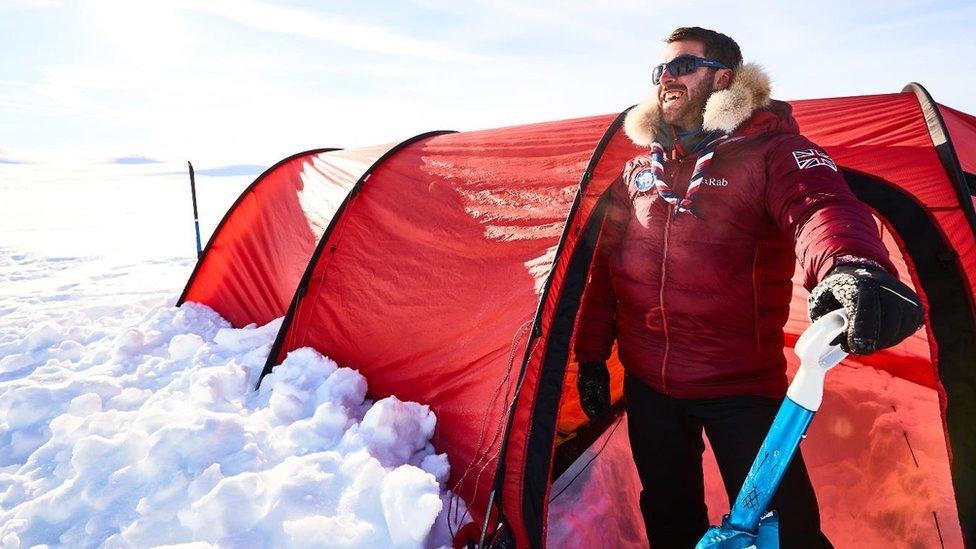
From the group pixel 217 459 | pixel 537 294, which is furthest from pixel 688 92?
pixel 217 459

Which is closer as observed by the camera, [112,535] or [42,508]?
[112,535]

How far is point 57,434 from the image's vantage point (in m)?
2.77

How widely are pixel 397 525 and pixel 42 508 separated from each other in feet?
5.13

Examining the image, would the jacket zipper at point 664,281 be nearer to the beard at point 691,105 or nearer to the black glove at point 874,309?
the beard at point 691,105

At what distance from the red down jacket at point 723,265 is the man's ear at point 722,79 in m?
0.18

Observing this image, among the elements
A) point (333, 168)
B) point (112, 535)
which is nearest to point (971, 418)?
point (112, 535)

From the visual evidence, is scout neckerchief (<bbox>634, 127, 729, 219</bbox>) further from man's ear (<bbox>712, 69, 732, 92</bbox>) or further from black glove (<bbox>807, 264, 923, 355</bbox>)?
black glove (<bbox>807, 264, 923, 355</bbox>)

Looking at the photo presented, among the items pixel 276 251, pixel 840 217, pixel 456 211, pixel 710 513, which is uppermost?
pixel 840 217

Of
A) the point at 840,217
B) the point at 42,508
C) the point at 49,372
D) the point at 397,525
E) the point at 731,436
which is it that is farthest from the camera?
the point at 49,372

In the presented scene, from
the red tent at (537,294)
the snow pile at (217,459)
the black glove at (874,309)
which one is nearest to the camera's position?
the black glove at (874,309)

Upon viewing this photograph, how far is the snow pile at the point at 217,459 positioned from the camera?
6.65ft

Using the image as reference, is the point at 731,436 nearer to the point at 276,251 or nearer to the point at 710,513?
the point at 710,513

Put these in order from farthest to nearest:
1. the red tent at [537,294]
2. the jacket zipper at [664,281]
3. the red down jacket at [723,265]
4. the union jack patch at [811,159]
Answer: the red tent at [537,294], the jacket zipper at [664,281], the red down jacket at [723,265], the union jack patch at [811,159]

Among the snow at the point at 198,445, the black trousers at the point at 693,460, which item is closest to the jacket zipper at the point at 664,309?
the black trousers at the point at 693,460
